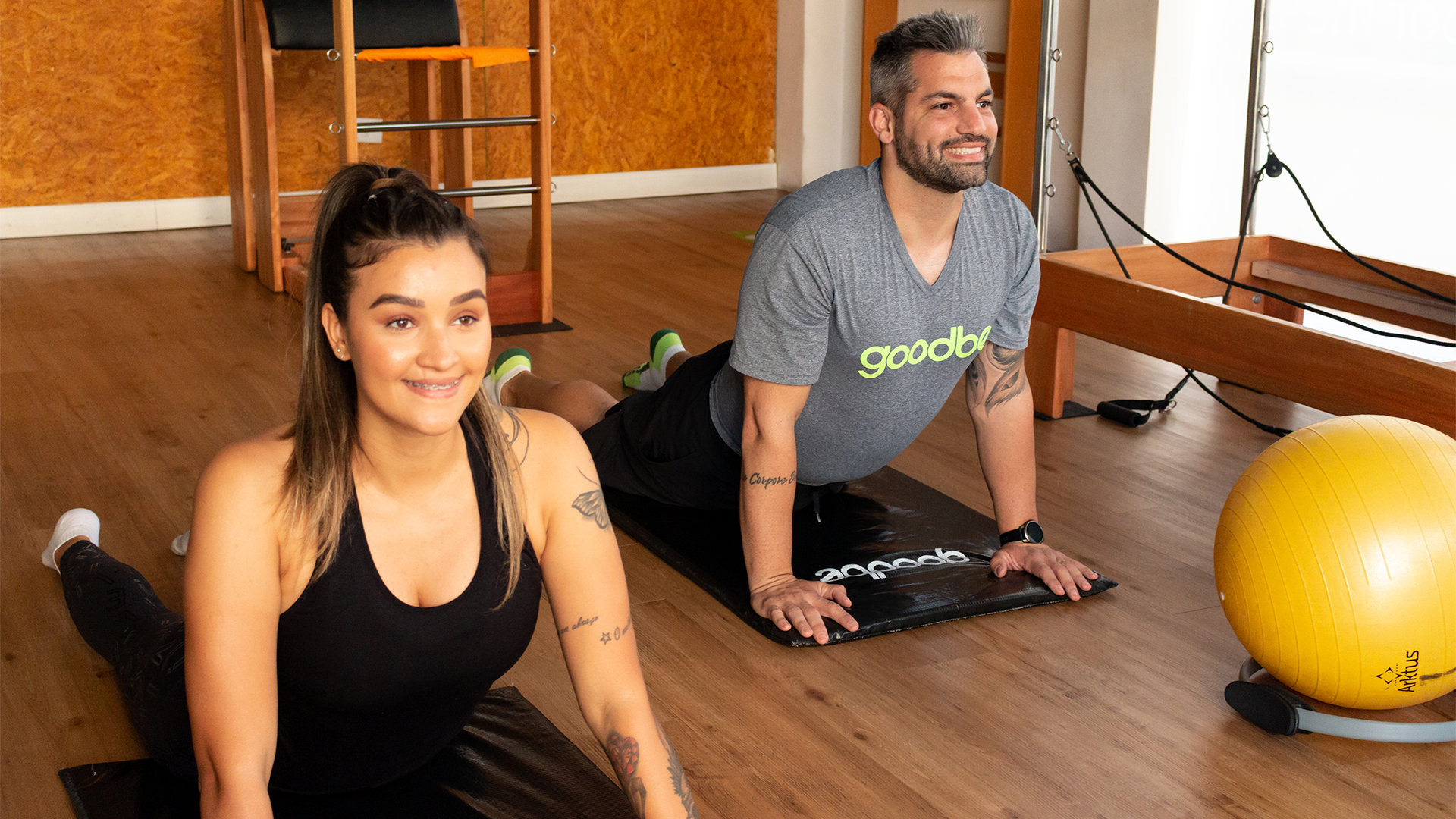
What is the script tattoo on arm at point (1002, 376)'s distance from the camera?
7.46ft

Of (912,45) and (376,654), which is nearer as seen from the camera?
(376,654)

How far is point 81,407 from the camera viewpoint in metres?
3.18

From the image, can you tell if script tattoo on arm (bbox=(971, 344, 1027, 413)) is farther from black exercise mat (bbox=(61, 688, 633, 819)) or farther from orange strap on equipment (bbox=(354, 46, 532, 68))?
orange strap on equipment (bbox=(354, 46, 532, 68))

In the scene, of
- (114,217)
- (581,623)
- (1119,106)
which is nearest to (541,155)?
(1119,106)

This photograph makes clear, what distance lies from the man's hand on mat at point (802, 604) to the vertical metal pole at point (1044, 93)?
4.45 ft

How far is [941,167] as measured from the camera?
2.02 m

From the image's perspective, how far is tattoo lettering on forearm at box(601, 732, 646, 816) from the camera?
1.33 m

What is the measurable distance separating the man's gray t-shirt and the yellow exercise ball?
0.53 m

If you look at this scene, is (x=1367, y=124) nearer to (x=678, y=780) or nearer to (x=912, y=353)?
(x=912, y=353)

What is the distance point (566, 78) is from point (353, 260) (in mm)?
5151

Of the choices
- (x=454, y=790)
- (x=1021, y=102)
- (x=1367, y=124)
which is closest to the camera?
(x=454, y=790)

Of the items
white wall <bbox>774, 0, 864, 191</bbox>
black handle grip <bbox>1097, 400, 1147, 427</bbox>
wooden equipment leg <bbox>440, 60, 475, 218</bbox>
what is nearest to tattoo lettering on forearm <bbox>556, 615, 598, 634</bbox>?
black handle grip <bbox>1097, 400, 1147, 427</bbox>

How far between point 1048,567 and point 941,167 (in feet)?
2.34

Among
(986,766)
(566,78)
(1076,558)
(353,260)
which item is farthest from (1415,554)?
(566,78)
